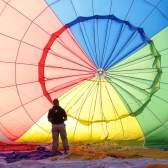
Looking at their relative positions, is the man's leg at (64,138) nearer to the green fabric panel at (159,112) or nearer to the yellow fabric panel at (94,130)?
the yellow fabric panel at (94,130)

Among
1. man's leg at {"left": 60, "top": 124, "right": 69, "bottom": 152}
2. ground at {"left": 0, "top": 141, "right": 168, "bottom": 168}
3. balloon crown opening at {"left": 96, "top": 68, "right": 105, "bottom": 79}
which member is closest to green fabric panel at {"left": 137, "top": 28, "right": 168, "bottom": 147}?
ground at {"left": 0, "top": 141, "right": 168, "bottom": 168}

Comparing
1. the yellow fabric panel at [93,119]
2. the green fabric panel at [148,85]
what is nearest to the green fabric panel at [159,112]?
the green fabric panel at [148,85]

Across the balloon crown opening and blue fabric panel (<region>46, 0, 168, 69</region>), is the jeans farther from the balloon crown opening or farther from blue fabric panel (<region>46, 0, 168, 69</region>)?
blue fabric panel (<region>46, 0, 168, 69</region>)

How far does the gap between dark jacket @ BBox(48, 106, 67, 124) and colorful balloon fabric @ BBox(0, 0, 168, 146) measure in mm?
795

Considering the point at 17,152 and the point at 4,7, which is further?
the point at 4,7

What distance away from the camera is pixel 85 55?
9367mm

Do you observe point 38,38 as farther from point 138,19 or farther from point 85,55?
point 138,19

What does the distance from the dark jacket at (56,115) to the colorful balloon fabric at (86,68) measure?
79cm

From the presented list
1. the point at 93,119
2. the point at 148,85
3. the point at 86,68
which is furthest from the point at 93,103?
the point at 148,85

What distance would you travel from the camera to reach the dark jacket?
8656 mm

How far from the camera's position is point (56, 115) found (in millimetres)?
8648

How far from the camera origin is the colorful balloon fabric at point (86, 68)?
9086 millimetres

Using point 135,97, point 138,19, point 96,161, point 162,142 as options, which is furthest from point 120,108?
point 96,161

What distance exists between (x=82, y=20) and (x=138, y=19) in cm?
90
